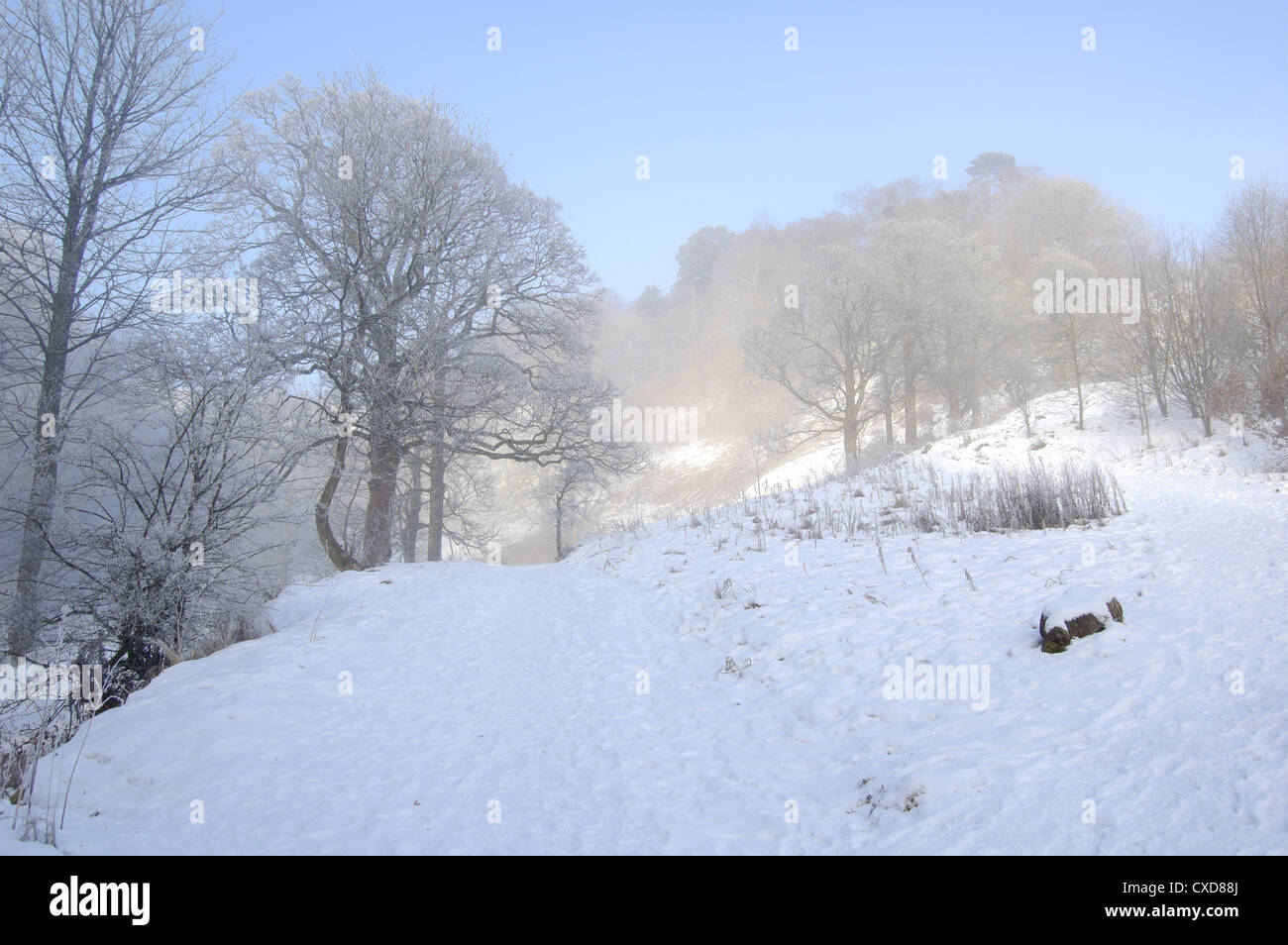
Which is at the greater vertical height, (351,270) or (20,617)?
(351,270)

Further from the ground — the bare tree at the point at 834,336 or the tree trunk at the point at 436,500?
the bare tree at the point at 834,336

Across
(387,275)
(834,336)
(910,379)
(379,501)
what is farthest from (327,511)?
(910,379)

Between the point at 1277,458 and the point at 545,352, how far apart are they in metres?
17.7

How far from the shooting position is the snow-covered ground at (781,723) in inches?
131

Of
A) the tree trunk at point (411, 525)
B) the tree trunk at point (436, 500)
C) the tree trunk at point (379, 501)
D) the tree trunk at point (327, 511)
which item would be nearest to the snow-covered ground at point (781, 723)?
the tree trunk at point (327, 511)

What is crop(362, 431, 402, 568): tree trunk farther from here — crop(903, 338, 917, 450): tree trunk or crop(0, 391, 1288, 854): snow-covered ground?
crop(903, 338, 917, 450): tree trunk

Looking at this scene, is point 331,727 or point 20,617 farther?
point 20,617

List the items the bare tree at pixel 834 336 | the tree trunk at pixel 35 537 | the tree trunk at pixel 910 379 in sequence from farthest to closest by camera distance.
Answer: the tree trunk at pixel 910 379 < the bare tree at pixel 834 336 < the tree trunk at pixel 35 537

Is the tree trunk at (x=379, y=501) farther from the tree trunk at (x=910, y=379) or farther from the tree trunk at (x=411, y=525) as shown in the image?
the tree trunk at (x=910, y=379)

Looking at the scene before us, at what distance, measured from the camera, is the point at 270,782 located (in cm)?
417

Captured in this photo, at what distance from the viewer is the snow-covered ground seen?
3.34m

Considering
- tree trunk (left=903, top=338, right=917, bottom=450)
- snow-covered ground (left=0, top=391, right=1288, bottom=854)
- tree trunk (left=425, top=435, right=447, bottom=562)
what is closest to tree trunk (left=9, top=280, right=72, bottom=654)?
snow-covered ground (left=0, top=391, right=1288, bottom=854)

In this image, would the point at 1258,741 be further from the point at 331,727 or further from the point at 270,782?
the point at 331,727
